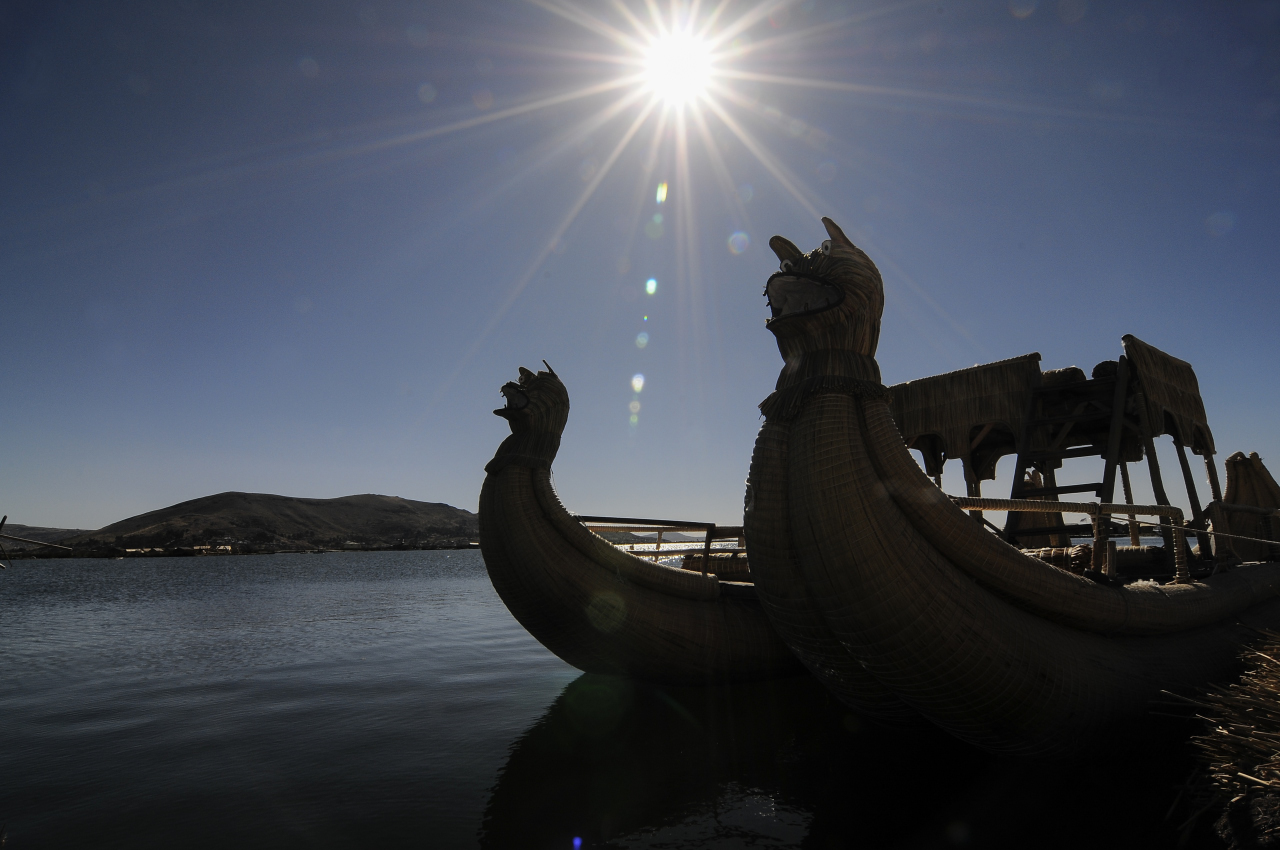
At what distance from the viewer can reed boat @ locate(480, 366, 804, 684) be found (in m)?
5.64

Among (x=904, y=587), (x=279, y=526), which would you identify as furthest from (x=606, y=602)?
(x=279, y=526)

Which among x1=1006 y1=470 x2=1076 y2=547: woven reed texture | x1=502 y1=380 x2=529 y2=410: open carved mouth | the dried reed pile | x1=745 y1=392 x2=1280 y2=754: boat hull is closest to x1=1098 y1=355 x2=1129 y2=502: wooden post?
x1=1006 y1=470 x2=1076 y2=547: woven reed texture

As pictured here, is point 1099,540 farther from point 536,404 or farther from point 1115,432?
point 536,404

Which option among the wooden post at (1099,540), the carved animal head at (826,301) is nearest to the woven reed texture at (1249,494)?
the wooden post at (1099,540)

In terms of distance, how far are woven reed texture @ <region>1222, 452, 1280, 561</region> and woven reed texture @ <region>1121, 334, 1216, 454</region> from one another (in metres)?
1.13

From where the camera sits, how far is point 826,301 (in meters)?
3.49

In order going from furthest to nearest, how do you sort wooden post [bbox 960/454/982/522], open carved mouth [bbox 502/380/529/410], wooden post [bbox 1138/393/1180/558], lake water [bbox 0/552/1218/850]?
wooden post [bbox 960/454/982/522] < wooden post [bbox 1138/393/1180/558] < open carved mouth [bbox 502/380/529/410] < lake water [bbox 0/552/1218/850]

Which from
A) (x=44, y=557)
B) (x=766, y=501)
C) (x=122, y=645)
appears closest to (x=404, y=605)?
(x=122, y=645)

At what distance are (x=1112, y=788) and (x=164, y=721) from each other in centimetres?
880

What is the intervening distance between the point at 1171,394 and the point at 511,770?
32.8 ft

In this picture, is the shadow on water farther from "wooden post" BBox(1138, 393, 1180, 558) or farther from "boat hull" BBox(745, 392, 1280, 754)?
"wooden post" BBox(1138, 393, 1180, 558)

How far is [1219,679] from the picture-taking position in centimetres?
408

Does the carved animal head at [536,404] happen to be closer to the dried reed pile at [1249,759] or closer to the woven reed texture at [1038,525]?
the dried reed pile at [1249,759]

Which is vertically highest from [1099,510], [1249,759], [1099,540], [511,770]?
[1099,510]
